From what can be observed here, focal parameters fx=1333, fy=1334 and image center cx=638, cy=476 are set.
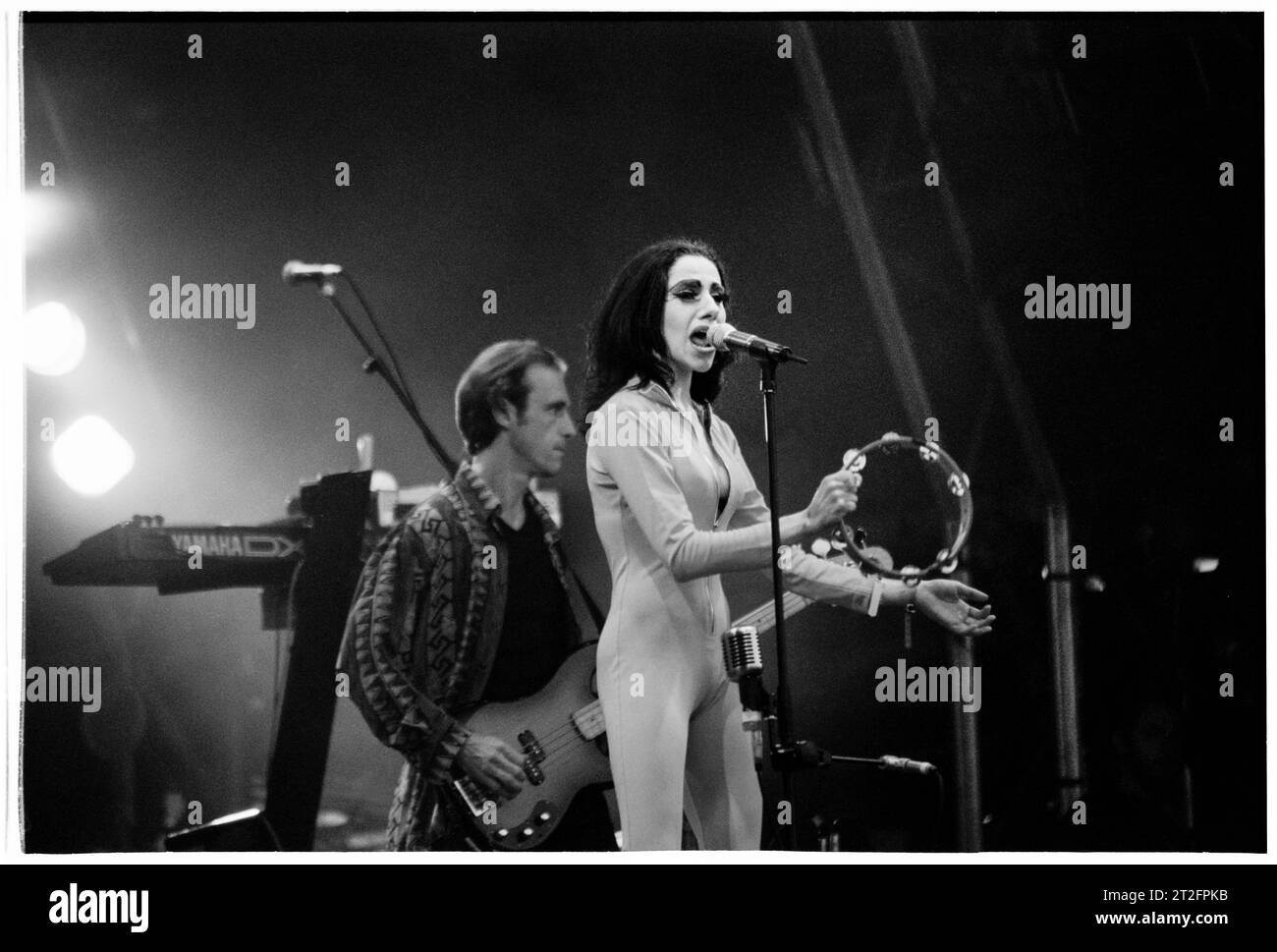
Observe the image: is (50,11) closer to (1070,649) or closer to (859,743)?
(859,743)

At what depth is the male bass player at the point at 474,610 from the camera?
3.60m

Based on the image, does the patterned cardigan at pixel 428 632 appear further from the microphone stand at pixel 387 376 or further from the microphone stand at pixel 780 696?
Result: the microphone stand at pixel 780 696

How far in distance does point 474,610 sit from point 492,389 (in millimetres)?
617

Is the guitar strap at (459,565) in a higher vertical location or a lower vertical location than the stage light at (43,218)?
lower

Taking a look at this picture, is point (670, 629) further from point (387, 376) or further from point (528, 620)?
point (387, 376)

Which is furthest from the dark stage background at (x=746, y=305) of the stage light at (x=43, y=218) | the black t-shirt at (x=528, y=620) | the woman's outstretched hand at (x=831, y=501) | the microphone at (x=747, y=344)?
the woman's outstretched hand at (x=831, y=501)

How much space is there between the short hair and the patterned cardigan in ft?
0.36

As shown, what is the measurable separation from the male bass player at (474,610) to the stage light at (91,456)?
2.60 ft

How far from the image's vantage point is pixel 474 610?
12.0 ft

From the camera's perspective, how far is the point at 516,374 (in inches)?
147

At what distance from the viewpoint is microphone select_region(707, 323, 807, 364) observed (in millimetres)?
3184

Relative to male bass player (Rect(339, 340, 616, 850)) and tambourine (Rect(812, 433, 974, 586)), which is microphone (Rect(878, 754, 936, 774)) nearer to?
tambourine (Rect(812, 433, 974, 586))

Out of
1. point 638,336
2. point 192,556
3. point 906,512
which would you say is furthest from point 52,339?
point 906,512
